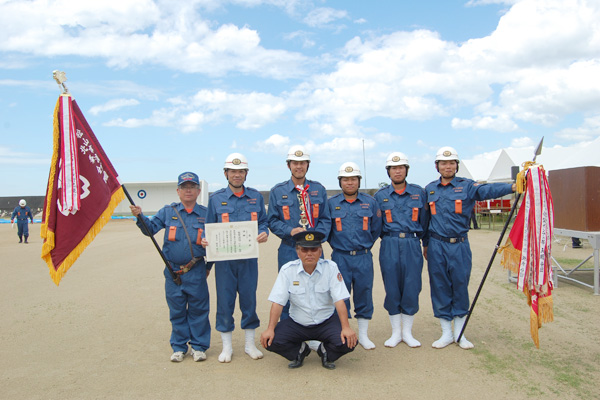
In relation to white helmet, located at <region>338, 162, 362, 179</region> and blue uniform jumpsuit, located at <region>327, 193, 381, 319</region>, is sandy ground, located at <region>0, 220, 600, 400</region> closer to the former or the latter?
blue uniform jumpsuit, located at <region>327, 193, 381, 319</region>

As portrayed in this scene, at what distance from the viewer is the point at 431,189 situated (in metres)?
5.50

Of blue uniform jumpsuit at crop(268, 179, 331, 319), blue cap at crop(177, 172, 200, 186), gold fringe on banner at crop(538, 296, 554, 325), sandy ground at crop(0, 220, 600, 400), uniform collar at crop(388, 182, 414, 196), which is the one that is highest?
blue cap at crop(177, 172, 200, 186)

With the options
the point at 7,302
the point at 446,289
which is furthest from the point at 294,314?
the point at 7,302

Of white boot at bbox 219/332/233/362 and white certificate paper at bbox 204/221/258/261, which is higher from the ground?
white certificate paper at bbox 204/221/258/261

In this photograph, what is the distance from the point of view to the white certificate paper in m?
4.84

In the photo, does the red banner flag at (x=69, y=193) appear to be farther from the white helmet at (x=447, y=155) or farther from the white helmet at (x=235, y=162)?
the white helmet at (x=447, y=155)

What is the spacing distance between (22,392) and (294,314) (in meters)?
2.61

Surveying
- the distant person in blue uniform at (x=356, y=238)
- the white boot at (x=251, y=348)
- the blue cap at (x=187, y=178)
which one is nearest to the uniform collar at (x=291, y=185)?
the distant person in blue uniform at (x=356, y=238)

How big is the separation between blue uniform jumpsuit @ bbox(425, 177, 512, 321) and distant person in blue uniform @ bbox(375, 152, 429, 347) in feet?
0.59

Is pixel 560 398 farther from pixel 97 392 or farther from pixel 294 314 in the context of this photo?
pixel 97 392

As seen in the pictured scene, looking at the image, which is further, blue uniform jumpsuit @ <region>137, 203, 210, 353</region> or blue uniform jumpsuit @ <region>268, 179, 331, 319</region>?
blue uniform jumpsuit @ <region>268, 179, 331, 319</region>

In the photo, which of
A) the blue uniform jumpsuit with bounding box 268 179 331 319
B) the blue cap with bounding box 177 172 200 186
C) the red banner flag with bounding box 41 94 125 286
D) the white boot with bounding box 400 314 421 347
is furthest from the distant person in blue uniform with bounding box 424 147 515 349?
the red banner flag with bounding box 41 94 125 286

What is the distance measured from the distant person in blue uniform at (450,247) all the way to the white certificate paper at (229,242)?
2146mm

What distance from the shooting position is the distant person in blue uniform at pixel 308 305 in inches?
181
